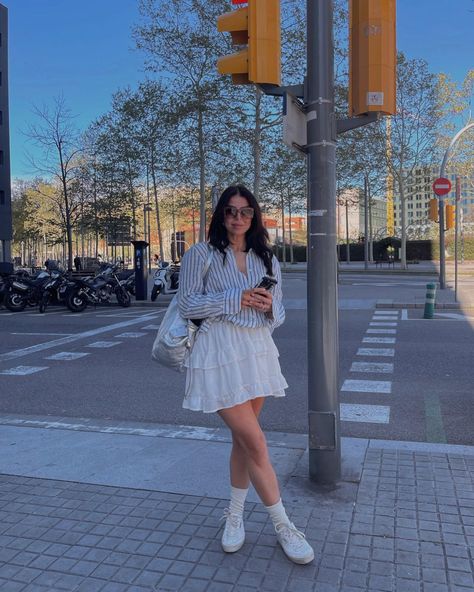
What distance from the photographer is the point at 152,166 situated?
31984 millimetres

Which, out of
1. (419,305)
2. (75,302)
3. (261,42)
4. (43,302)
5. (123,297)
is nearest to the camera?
(261,42)

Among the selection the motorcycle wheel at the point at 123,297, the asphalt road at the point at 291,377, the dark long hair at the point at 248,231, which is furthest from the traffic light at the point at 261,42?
the motorcycle wheel at the point at 123,297

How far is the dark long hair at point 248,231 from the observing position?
10.1 feet

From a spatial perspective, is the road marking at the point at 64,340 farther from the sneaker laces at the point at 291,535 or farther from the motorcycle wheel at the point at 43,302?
the sneaker laces at the point at 291,535

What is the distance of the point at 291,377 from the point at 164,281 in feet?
37.6

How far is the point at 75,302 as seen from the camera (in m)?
16.2

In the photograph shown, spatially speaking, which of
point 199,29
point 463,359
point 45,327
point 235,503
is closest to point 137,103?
A: point 199,29

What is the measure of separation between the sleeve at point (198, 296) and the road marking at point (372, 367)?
17.4 ft

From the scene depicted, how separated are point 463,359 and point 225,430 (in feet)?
15.4

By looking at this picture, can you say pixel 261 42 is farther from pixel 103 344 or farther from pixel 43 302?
pixel 43 302

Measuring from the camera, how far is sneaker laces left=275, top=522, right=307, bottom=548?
2.93 meters

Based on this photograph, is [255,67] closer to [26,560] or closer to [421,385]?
[26,560]

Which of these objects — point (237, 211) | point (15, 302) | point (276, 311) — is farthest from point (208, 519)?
point (15, 302)

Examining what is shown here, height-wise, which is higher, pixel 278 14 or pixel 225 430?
pixel 278 14
